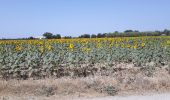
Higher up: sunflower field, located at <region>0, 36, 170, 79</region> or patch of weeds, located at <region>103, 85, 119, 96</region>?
sunflower field, located at <region>0, 36, 170, 79</region>

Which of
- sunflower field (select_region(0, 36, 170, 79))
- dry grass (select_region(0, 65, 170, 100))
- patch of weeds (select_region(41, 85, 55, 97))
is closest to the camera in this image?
patch of weeds (select_region(41, 85, 55, 97))

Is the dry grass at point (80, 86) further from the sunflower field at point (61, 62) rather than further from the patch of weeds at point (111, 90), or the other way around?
the sunflower field at point (61, 62)

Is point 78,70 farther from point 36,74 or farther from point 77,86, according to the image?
point 77,86

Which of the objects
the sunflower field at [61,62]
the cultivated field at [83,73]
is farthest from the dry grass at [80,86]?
the sunflower field at [61,62]

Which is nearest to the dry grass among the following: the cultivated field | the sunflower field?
the cultivated field

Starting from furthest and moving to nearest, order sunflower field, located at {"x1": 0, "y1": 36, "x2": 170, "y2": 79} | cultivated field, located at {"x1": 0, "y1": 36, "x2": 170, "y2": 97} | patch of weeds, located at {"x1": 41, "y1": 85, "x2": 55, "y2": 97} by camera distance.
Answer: sunflower field, located at {"x1": 0, "y1": 36, "x2": 170, "y2": 79} → cultivated field, located at {"x1": 0, "y1": 36, "x2": 170, "y2": 97} → patch of weeds, located at {"x1": 41, "y1": 85, "x2": 55, "y2": 97}

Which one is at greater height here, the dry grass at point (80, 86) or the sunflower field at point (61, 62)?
the sunflower field at point (61, 62)

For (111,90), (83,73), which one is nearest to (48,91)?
(111,90)

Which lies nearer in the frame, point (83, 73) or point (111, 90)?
point (111, 90)

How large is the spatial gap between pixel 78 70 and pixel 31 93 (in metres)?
3.78

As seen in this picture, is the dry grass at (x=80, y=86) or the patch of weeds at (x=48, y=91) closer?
the patch of weeds at (x=48, y=91)

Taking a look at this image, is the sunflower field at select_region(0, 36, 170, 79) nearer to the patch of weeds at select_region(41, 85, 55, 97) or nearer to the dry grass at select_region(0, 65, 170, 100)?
the dry grass at select_region(0, 65, 170, 100)

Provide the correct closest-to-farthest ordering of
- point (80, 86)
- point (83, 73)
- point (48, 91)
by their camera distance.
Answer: point (48, 91) → point (80, 86) → point (83, 73)

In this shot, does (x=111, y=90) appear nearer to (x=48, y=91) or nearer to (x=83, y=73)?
(x=48, y=91)
